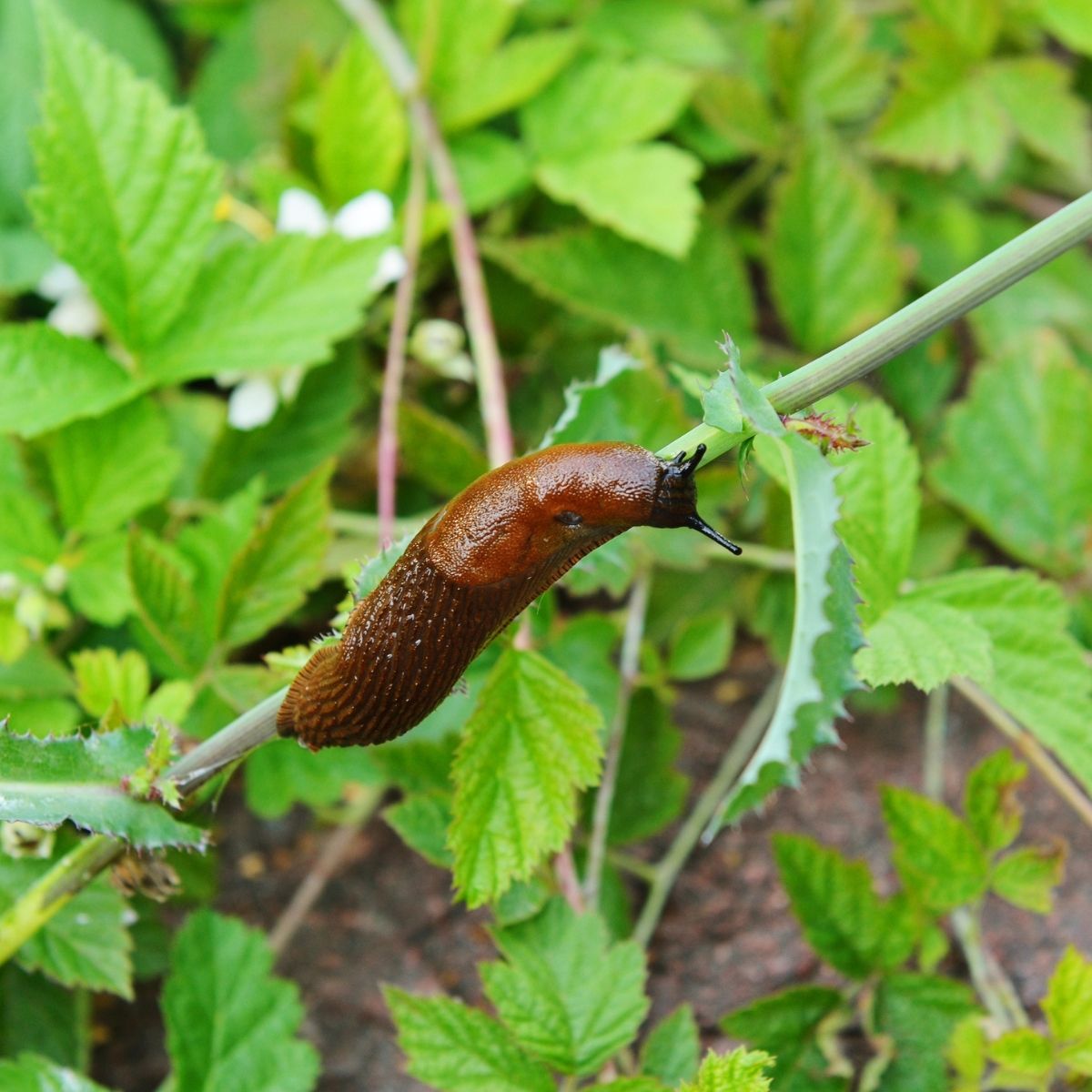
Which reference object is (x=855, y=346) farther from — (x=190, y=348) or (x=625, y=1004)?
(x=190, y=348)

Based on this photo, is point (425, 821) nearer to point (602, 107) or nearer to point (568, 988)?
point (568, 988)

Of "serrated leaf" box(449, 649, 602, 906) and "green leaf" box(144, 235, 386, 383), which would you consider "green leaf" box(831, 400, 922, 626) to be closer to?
"serrated leaf" box(449, 649, 602, 906)

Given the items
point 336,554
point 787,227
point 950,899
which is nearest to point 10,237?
point 336,554

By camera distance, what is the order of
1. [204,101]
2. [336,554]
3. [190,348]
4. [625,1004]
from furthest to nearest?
[204,101]
[336,554]
[190,348]
[625,1004]

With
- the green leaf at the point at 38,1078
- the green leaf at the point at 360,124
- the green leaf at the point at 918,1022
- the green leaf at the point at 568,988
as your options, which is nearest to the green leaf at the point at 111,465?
the green leaf at the point at 360,124

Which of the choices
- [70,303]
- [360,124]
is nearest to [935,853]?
[360,124]
